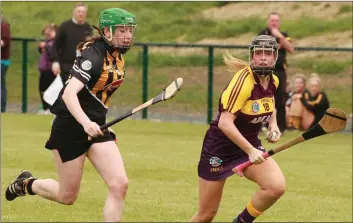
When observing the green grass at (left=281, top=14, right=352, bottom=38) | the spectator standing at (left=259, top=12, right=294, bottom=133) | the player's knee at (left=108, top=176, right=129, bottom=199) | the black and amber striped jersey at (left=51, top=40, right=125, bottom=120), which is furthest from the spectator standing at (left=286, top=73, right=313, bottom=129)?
the player's knee at (left=108, top=176, right=129, bottom=199)

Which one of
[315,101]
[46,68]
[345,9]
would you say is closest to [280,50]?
[315,101]

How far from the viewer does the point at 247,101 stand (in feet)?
29.4

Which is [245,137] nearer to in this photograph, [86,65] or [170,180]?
[86,65]

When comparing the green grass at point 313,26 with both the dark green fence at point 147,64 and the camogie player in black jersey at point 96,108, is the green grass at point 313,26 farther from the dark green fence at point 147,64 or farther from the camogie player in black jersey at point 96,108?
the camogie player in black jersey at point 96,108

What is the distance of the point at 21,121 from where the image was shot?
19938 millimetres

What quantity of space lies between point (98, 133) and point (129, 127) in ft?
36.4

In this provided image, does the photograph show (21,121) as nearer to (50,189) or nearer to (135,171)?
(135,171)

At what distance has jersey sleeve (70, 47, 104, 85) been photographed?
8703 mm

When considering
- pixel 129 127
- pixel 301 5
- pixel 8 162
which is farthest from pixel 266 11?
pixel 8 162

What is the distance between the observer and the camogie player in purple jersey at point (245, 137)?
349 inches

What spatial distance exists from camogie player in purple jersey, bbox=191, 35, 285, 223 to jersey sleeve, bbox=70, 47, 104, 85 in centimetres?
101

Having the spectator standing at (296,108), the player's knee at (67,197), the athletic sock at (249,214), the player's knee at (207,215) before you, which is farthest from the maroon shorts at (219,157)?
the spectator standing at (296,108)

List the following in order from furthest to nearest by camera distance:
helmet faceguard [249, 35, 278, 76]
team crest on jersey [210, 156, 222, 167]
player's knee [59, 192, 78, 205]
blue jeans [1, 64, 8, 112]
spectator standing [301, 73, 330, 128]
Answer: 1. blue jeans [1, 64, 8, 112]
2. spectator standing [301, 73, 330, 128]
3. player's knee [59, 192, 78, 205]
4. team crest on jersey [210, 156, 222, 167]
5. helmet faceguard [249, 35, 278, 76]

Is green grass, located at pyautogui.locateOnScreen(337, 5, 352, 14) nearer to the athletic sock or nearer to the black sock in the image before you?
the black sock
